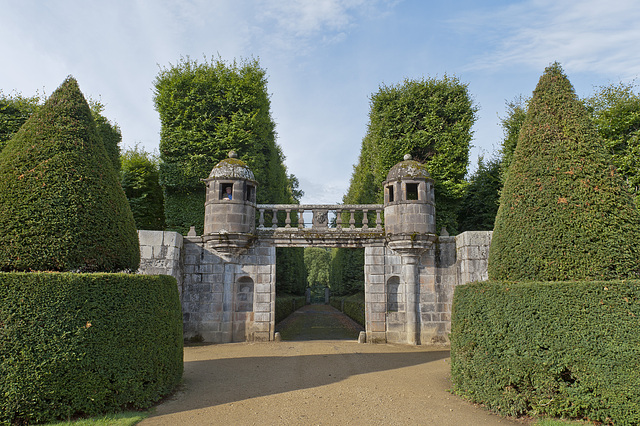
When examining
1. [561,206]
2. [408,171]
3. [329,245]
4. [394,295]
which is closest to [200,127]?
[329,245]

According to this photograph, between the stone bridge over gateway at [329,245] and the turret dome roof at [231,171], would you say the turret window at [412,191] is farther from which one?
the turret dome roof at [231,171]

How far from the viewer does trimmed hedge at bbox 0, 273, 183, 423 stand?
5.24 metres

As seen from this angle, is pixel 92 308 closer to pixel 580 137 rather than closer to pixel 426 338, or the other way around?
pixel 580 137

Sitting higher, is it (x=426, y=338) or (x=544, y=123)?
(x=544, y=123)

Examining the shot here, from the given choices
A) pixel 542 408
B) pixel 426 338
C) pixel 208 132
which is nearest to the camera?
pixel 542 408

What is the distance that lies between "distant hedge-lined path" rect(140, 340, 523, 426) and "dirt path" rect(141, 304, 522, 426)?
15mm

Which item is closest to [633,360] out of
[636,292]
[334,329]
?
[636,292]

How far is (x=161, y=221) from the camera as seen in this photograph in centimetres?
2245

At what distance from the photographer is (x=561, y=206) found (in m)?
6.20

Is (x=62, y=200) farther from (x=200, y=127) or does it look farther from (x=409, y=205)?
(x=200, y=127)

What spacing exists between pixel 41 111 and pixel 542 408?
30.7ft

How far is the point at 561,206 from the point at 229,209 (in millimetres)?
9503

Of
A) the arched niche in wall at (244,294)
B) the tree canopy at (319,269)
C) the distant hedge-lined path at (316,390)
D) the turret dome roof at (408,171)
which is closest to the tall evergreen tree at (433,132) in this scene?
the turret dome roof at (408,171)

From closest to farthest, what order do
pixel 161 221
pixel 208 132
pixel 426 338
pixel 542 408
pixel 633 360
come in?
pixel 633 360 → pixel 542 408 → pixel 426 338 → pixel 208 132 → pixel 161 221
